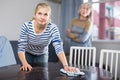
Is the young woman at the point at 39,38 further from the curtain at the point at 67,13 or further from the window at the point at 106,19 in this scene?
the window at the point at 106,19

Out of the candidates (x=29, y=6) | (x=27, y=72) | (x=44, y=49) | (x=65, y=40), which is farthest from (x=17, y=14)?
(x=27, y=72)

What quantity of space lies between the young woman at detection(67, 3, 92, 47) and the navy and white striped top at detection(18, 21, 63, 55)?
126 centimetres

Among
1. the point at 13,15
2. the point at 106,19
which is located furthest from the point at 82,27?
the point at 13,15

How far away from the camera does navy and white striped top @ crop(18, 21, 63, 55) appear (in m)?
2.10

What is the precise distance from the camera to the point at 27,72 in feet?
5.87

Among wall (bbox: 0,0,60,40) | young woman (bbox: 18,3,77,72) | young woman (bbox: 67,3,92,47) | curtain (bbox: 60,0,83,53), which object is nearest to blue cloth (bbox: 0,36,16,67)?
young woman (bbox: 18,3,77,72)

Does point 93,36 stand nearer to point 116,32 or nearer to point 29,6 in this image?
point 116,32

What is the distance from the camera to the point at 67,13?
4520 millimetres

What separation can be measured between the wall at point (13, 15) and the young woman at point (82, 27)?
0.95 meters

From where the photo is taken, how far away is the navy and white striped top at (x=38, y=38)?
6.88ft

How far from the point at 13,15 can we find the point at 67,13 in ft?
4.09

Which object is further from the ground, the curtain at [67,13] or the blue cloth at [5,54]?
the curtain at [67,13]

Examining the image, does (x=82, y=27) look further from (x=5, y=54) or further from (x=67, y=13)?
(x=5, y=54)

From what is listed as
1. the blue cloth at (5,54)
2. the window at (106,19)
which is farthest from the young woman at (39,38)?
the window at (106,19)
